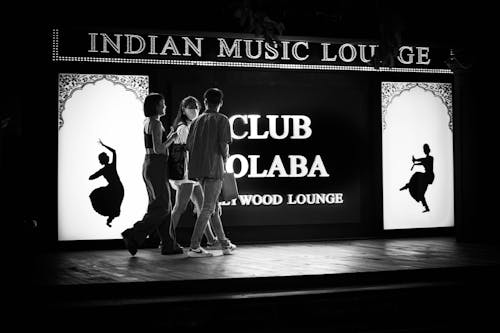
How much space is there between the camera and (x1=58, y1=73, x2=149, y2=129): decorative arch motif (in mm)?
11539

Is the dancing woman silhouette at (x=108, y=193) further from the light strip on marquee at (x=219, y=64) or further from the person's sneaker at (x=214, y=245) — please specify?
the person's sneaker at (x=214, y=245)

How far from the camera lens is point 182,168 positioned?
1058 centimetres

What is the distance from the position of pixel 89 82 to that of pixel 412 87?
517 centimetres

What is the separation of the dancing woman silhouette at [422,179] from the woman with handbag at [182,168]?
3.99m

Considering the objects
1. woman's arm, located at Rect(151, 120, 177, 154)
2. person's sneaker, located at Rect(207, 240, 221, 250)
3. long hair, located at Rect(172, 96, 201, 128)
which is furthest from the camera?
person's sneaker, located at Rect(207, 240, 221, 250)

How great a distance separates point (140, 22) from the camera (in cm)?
1153

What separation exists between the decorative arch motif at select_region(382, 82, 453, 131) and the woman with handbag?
3.71m

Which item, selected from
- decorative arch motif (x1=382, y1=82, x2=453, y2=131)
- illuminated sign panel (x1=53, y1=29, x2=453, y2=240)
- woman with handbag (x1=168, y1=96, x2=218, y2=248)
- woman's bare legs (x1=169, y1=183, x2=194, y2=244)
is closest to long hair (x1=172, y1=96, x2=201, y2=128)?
woman with handbag (x1=168, y1=96, x2=218, y2=248)

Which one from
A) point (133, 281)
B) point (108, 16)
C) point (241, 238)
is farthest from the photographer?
point (241, 238)

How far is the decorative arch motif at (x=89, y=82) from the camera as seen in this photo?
11.5 meters

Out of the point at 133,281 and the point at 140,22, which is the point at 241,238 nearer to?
the point at 140,22

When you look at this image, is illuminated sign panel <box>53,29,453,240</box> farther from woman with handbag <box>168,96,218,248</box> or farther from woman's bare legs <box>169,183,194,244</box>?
woman's bare legs <box>169,183,194,244</box>

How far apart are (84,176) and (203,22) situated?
111 inches

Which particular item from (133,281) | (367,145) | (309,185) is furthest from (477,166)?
(133,281)
